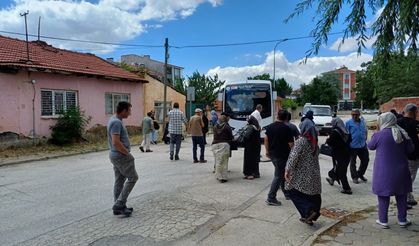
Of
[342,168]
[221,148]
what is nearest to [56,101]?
[221,148]

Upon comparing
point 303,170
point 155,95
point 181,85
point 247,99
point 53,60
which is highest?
point 181,85

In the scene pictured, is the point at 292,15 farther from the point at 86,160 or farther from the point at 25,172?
the point at 86,160

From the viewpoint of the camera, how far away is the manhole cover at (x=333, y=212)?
5932 mm

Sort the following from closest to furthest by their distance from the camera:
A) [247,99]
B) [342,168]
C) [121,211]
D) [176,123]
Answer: [121,211] < [342,168] < [176,123] < [247,99]

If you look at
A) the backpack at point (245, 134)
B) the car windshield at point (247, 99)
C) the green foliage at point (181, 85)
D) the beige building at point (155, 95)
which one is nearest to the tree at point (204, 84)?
the green foliage at point (181, 85)

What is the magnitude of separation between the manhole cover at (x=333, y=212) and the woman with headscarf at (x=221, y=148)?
273cm

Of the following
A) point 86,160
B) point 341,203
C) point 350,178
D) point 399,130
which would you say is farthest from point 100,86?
point 399,130

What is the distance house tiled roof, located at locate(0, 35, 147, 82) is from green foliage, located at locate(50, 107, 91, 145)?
2.01 meters

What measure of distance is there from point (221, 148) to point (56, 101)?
37.5ft

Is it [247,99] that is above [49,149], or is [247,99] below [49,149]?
above

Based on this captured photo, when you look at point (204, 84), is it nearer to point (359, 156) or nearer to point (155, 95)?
point (155, 95)

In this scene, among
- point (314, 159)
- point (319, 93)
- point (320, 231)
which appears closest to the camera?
point (320, 231)

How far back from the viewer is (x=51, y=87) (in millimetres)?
16750

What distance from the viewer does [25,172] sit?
34.8 ft
